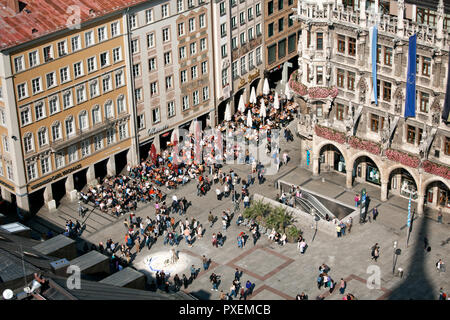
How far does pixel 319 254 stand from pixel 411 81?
69.3 ft

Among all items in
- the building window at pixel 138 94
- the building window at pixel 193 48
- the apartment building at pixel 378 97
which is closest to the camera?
the apartment building at pixel 378 97

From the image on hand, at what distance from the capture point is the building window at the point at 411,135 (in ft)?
306

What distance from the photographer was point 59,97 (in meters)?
95.7

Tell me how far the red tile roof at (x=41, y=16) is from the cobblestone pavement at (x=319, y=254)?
21.1m

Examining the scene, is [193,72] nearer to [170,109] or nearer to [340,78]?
[170,109]

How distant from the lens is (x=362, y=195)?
3644 inches

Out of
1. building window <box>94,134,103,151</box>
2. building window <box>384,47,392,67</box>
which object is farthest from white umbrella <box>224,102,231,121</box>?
building window <box>384,47,392,67</box>

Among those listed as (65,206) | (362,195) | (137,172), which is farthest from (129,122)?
(362,195)

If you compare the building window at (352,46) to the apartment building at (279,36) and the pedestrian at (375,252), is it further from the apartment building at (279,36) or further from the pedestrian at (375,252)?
the apartment building at (279,36)

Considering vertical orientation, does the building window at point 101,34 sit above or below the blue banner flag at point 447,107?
above

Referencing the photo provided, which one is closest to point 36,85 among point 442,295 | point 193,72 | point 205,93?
point 193,72

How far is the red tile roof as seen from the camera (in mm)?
89562

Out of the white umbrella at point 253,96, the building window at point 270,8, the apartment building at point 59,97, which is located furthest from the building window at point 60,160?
the building window at point 270,8

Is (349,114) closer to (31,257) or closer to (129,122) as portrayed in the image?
(129,122)
